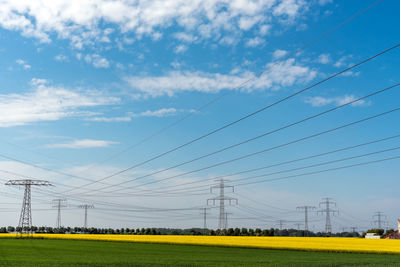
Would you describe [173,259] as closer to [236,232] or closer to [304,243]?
[304,243]

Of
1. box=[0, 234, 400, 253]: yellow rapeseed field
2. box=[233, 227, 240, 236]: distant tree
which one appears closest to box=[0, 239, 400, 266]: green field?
box=[0, 234, 400, 253]: yellow rapeseed field

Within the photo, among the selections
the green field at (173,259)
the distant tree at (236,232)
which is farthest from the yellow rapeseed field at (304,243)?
the distant tree at (236,232)

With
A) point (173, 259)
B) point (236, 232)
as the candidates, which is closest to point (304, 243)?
point (173, 259)

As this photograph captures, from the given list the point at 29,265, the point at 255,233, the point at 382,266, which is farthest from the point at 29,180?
the point at 382,266

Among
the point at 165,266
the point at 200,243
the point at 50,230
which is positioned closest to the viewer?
the point at 165,266

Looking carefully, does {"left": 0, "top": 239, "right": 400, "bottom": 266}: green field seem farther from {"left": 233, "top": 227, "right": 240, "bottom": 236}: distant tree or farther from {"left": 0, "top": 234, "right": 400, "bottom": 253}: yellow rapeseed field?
{"left": 233, "top": 227, "right": 240, "bottom": 236}: distant tree

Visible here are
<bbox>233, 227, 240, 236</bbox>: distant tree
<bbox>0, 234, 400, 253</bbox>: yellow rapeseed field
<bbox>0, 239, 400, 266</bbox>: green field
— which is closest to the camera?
<bbox>0, 239, 400, 266</bbox>: green field

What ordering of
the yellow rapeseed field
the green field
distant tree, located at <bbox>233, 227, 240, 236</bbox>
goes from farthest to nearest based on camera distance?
distant tree, located at <bbox>233, 227, 240, 236</bbox>, the yellow rapeseed field, the green field

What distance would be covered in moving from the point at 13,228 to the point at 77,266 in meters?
120

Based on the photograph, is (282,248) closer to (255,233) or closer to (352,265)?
(352,265)

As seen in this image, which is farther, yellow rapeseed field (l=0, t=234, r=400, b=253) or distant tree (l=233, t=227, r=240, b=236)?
distant tree (l=233, t=227, r=240, b=236)

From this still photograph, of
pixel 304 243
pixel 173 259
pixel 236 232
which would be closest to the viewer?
pixel 173 259

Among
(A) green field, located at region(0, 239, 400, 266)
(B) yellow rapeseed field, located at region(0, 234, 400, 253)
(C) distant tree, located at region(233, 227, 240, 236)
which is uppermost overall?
(A) green field, located at region(0, 239, 400, 266)

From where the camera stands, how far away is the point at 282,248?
5475cm
